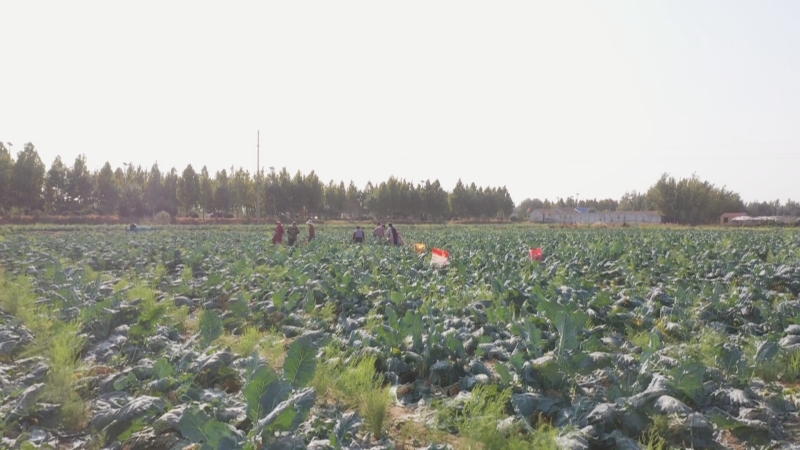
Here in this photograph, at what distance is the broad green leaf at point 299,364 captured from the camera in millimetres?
3639

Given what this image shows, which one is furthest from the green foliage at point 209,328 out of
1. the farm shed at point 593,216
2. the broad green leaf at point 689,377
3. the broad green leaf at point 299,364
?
the farm shed at point 593,216

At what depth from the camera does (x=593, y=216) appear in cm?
9862

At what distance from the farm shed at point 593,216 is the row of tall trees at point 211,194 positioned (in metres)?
14.0

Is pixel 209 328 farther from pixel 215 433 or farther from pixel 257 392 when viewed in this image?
pixel 215 433

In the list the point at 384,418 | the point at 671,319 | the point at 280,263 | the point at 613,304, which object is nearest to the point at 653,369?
the point at 384,418

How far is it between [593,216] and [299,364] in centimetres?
10128

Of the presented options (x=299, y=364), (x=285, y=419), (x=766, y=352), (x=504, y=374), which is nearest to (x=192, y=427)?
(x=285, y=419)

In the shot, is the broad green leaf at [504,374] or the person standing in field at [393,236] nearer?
the broad green leaf at [504,374]

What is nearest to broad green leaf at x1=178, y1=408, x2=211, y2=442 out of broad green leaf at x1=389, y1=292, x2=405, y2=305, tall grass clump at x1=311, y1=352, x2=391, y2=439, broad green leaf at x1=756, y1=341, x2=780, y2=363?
tall grass clump at x1=311, y1=352, x2=391, y2=439

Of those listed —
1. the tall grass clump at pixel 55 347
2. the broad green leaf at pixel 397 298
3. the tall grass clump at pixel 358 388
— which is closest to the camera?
the tall grass clump at pixel 358 388

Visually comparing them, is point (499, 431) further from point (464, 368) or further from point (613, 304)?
point (613, 304)

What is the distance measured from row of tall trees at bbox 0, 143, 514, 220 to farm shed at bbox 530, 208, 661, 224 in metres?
14.0

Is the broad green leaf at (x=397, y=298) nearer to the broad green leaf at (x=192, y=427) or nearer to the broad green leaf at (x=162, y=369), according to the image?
the broad green leaf at (x=162, y=369)

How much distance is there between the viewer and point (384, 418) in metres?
4.23
